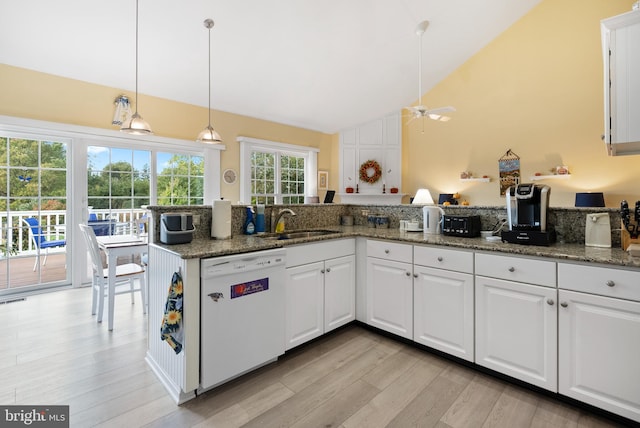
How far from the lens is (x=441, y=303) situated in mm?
2229

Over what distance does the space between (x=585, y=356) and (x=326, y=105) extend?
522 cm

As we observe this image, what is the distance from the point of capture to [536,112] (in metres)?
5.05

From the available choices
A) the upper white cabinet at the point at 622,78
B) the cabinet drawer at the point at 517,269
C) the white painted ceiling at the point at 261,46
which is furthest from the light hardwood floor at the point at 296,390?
the white painted ceiling at the point at 261,46

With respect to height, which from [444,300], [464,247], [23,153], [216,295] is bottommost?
[444,300]

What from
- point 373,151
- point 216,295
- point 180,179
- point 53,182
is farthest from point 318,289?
point 373,151

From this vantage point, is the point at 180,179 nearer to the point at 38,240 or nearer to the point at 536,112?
the point at 38,240

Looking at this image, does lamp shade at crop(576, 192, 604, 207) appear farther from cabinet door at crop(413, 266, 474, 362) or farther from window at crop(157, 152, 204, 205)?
window at crop(157, 152, 204, 205)

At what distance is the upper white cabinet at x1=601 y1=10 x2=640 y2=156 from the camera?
1.70m

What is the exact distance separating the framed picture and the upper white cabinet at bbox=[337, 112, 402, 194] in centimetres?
32

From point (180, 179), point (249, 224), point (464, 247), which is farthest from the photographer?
point (180, 179)

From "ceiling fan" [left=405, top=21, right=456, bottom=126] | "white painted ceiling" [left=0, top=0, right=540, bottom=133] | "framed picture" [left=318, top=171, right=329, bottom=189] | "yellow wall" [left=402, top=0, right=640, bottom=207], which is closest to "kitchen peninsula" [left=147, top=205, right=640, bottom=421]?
"ceiling fan" [left=405, top=21, right=456, bottom=126]

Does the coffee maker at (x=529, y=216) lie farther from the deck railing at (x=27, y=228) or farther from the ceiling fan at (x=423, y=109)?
the deck railing at (x=27, y=228)

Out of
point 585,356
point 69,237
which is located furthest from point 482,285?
point 69,237

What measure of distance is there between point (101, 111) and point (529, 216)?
5.00m
